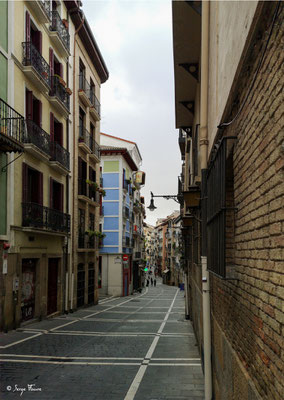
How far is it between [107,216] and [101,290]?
7.88 meters

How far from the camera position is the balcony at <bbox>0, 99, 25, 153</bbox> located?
13.6m

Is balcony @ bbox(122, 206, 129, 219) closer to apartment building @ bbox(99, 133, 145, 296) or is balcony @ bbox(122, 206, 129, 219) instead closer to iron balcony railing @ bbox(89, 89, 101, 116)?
apartment building @ bbox(99, 133, 145, 296)

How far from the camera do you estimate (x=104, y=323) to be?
1850 cm

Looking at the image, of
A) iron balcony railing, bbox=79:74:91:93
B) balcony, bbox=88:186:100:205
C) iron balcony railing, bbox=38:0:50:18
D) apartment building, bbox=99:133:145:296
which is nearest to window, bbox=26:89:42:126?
iron balcony railing, bbox=38:0:50:18

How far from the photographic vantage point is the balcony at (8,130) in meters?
13.6

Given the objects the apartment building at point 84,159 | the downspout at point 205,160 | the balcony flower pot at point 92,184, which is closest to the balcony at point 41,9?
the apartment building at point 84,159

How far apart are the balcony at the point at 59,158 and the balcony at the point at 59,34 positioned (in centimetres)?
533

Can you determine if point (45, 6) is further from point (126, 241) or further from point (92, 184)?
point (126, 241)

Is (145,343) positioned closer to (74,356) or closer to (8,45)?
(74,356)

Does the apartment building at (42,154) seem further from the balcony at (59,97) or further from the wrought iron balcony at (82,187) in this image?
the wrought iron balcony at (82,187)

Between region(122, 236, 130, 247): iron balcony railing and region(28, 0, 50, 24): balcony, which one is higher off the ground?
region(28, 0, 50, 24): balcony

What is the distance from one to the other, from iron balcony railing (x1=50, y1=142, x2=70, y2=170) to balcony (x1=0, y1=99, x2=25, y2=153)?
156 inches

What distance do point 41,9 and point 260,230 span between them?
720 inches

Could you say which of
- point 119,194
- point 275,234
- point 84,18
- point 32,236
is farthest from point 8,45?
point 119,194
